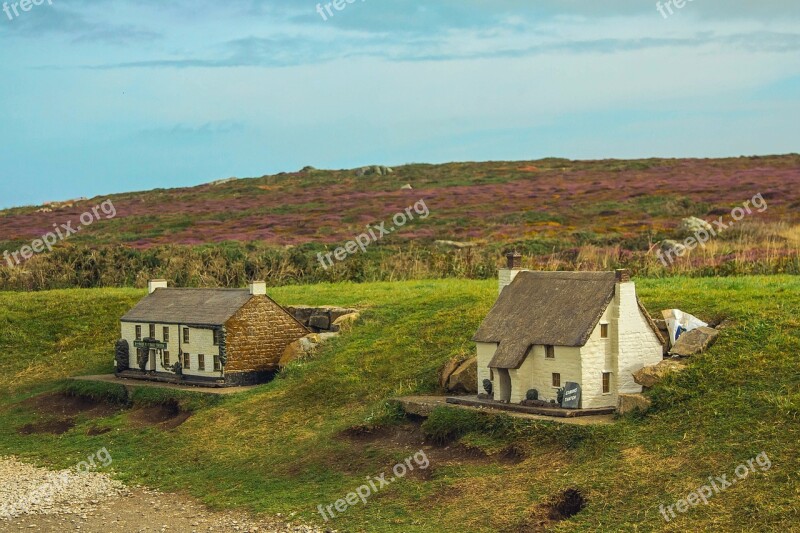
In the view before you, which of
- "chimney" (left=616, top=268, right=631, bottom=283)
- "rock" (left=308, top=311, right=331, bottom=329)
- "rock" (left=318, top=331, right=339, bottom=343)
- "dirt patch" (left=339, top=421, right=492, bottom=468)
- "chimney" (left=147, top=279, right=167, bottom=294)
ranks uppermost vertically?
"chimney" (left=616, top=268, right=631, bottom=283)

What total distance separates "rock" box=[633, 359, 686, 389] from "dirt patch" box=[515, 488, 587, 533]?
13.8ft

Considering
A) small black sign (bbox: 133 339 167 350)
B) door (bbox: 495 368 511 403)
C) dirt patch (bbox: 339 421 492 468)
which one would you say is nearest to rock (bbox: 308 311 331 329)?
small black sign (bbox: 133 339 167 350)

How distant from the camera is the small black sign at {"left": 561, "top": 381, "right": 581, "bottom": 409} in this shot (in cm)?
2281

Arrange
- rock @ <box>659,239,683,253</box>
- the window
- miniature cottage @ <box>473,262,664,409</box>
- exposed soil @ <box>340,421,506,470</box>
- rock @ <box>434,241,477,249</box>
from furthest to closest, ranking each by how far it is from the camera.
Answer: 1. rock @ <box>434,241,477,249</box>
2. rock @ <box>659,239,683,253</box>
3. the window
4. miniature cottage @ <box>473,262,664,409</box>
5. exposed soil @ <box>340,421,506,470</box>

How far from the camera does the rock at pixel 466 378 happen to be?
86.0 feet

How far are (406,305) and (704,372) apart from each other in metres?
14.1

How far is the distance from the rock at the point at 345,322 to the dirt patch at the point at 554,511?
15432 millimetres

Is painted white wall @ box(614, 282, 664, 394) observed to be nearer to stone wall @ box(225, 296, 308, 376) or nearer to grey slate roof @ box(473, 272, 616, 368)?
grey slate roof @ box(473, 272, 616, 368)

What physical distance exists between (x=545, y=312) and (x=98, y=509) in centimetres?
1105

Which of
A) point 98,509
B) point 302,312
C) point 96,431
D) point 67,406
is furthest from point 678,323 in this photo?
point 67,406

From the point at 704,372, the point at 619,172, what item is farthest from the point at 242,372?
the point at 619,172

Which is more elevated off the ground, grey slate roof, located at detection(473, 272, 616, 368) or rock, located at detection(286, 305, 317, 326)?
grey slate roof, located at detection(473, 272, 616, 368)

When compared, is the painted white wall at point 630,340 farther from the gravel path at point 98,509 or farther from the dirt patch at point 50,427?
the dirt patch at point 50,427

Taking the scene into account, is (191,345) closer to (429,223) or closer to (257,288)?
(257,288)
